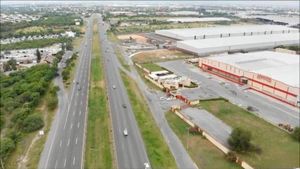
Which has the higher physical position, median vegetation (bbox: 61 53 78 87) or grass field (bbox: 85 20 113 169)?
median vegetation (bbox: 61 53 78 87)

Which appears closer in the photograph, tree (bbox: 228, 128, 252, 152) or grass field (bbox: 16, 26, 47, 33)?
tree (bbox: 228, 128, 252, 152)

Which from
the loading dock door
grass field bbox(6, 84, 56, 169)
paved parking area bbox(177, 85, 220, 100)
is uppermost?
the loading dock door

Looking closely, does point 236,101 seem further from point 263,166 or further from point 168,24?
point 168,24

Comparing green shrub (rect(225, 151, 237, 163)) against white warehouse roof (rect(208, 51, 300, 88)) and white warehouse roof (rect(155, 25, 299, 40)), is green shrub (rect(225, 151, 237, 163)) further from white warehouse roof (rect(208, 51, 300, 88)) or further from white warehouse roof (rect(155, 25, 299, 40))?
white warehouse roof (rect(155, 25, 299, 40))

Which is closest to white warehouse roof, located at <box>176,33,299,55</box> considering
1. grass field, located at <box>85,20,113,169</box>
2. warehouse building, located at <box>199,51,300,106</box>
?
warehouse building, located at <box>199,51,300,106</box>

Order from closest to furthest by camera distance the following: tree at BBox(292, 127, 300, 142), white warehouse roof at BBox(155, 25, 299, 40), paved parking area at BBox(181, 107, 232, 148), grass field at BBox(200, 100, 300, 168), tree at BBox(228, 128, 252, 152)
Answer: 1. grass field at BBox(200, 100, 300, 168)
2. tree at BBox(228, 128, 252, 152)
3. tree at BBox(292, 127, 300, 142)
4. paved parking area at BBox(181, 107, 232, 148)
5. white warehouse roof at BBox(155, 25, 299, 40)
